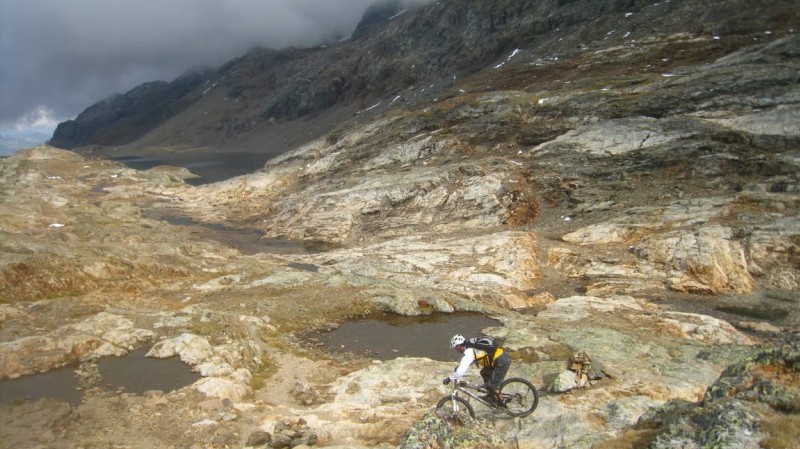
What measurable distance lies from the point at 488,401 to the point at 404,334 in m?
14.6

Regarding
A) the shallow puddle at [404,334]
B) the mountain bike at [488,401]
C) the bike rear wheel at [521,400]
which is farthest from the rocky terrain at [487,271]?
the shallow puddle at [404,334]

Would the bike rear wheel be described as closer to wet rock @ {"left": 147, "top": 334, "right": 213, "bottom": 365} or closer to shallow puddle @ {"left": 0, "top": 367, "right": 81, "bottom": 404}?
wet rock @ {"left": 147, "top": 334, "right": 213, "bottom": 365}

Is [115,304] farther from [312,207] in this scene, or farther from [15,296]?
[312,207]

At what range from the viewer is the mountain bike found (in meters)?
14.5

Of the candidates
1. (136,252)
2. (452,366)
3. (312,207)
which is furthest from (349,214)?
(452,366)

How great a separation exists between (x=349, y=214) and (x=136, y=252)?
27801 mm

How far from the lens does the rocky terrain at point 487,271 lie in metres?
16.1

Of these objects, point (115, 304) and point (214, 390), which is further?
point (115, 304)

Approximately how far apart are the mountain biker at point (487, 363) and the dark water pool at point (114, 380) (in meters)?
13.2

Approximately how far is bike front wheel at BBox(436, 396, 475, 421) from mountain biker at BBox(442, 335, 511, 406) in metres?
0.65

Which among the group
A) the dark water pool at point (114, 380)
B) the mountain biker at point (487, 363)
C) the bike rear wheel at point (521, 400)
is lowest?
the bike rear wheel at point (521, 400)

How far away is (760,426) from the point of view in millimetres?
9328

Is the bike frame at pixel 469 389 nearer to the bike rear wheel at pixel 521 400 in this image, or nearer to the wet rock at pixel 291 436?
the bike rear wheel at pixel 521 400

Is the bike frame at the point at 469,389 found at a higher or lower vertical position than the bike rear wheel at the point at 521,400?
higher
